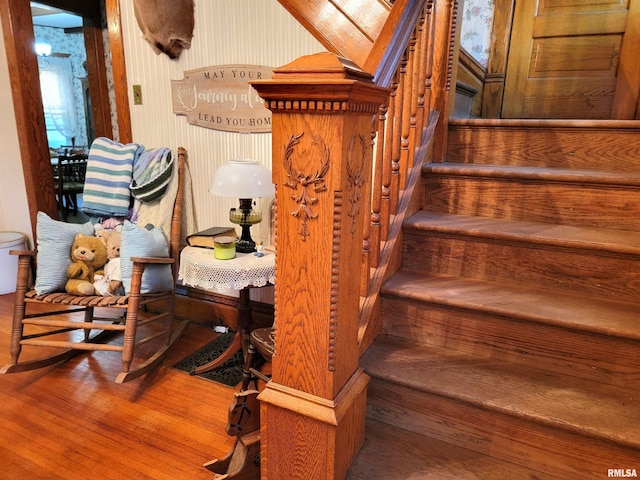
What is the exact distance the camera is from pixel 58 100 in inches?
334

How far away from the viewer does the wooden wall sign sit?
2254 millimetres

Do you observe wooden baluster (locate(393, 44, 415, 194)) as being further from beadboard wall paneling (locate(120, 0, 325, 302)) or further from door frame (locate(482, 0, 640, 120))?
door frame (locate(482, 0, 640, 120))

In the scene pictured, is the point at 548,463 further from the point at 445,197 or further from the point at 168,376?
the point at 168,376

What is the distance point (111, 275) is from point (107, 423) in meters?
0.74

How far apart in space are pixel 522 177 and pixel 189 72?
1.82 metres

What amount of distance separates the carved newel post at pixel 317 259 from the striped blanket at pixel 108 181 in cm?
183

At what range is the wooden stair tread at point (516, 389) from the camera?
Answer: 1106mm

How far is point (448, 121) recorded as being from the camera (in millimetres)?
1966

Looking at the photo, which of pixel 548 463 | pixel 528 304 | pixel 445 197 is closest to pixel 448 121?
pixel 445 197

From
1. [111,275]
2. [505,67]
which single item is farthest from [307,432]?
[505,67]

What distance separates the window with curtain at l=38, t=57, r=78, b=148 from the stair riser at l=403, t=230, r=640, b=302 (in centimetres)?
858

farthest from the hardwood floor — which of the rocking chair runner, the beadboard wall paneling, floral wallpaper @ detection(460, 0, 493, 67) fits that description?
floral wallpaper @ detection(460, 0, 493, 67)

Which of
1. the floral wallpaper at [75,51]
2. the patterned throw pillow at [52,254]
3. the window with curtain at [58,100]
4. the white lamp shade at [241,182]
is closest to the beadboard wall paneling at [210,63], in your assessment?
the white lamp shade at [241,182]

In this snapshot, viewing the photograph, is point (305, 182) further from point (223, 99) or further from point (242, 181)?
point (223, 99)
